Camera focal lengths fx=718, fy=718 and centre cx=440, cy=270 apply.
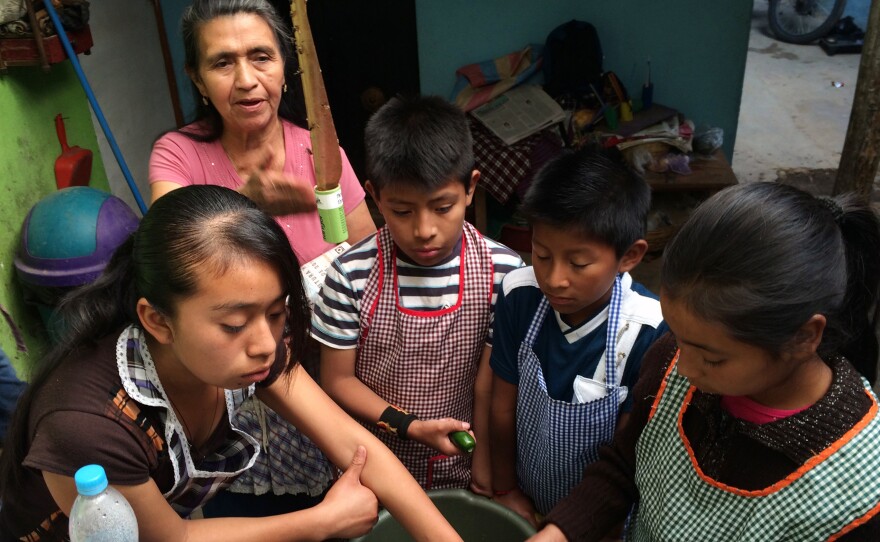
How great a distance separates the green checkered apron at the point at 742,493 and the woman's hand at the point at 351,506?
593 mm

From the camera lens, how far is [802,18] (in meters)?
9.26

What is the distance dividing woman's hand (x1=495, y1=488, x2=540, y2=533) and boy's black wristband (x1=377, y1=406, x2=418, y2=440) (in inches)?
13.0

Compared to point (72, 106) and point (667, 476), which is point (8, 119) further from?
point (667, 476)

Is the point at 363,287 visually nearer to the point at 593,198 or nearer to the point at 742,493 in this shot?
the point at 593,198

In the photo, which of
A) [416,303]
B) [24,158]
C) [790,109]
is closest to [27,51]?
[24,158]

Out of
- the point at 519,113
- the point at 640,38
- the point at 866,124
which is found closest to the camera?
the point at 866,124

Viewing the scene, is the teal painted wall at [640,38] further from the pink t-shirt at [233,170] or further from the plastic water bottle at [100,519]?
the plastic water bottle at [100,519]

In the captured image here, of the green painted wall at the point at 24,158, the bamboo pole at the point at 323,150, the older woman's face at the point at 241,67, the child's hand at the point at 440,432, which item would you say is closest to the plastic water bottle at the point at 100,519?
the child's hand at the point at 440,432

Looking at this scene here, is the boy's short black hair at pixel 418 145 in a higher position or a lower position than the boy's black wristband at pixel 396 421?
higher

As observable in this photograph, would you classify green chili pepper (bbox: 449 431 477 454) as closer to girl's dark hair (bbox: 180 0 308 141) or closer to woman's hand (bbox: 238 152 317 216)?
woman's hand (bbox: 238 152 317 216)

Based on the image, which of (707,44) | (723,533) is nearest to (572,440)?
(723,533)

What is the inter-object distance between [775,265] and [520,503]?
106 cm

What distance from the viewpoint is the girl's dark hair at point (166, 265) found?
1296mm

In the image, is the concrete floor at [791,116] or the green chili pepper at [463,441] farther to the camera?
the concrete floor at [791,116]
